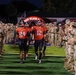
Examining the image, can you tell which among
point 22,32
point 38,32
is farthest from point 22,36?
point 38,32

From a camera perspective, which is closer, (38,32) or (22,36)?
(22,36)

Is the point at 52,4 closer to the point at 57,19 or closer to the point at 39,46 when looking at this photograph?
the point at 57,19

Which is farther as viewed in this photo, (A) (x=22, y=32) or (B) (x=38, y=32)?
(B) (x=38, y=32)

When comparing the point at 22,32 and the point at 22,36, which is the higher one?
the point at 22,32

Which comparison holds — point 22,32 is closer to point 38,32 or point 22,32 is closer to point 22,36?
point 22,36

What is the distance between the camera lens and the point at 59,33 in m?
33.9

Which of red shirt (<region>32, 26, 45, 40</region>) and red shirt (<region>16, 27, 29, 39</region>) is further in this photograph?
red shirt (<region>32, 26, 45, 40</region>)

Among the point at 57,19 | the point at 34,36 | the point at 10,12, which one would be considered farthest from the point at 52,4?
the point at 34,36

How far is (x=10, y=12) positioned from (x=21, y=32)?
7707 centimetres

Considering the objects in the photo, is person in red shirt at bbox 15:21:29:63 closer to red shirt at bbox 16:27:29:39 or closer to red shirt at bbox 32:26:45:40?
red shirt at bbox 16:27:29:39

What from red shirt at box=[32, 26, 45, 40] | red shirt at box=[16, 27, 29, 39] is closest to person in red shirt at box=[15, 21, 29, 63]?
red shirt at box=[16, 27, 29, 39]

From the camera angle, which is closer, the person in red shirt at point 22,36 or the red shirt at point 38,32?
the person in red shirt at point 22,36

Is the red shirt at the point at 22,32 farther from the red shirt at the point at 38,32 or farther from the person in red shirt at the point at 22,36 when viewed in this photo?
the red shirt at the point at 38,32

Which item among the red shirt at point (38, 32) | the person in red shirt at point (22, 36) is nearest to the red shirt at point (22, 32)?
the person in red shirt at point (22, 36)
